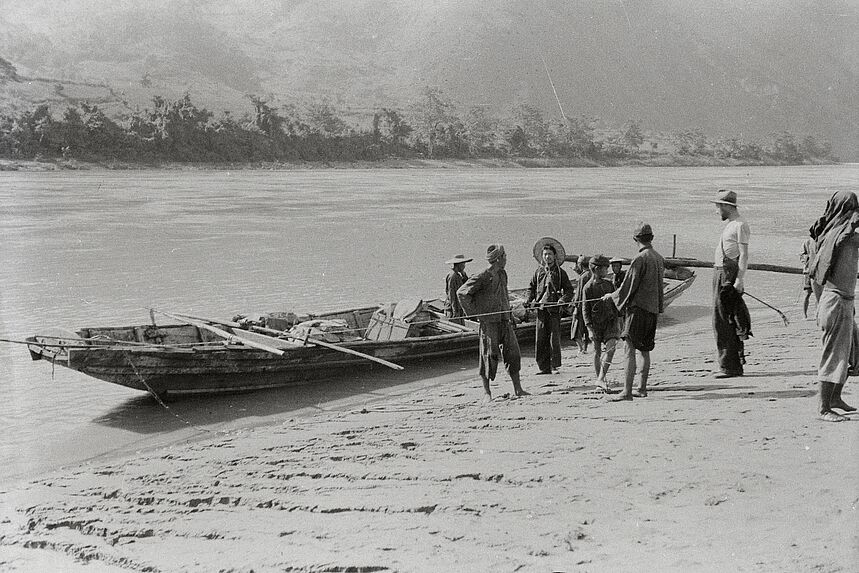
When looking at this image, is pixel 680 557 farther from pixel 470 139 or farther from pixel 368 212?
pixel 470 139

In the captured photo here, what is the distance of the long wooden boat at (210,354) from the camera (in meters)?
9.45

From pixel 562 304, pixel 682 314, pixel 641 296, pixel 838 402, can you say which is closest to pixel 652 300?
pixel 641 296

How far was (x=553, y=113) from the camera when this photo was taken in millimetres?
163125

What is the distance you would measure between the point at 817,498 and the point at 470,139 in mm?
88779

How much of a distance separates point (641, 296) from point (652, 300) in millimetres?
108

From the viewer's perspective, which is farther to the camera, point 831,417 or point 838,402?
point 838,402

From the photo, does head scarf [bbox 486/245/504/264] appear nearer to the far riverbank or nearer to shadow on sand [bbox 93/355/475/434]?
shadow on sand [bbox 93/355/475/434]

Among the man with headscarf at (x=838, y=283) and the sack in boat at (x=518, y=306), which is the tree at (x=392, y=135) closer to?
the sack in boat at (x=518, y=306)

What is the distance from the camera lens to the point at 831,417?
6066mm

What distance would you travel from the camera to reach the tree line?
221 feet

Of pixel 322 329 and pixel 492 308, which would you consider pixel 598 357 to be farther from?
pixel 322 329

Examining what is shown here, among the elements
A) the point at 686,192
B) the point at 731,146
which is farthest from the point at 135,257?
the point at 731,146

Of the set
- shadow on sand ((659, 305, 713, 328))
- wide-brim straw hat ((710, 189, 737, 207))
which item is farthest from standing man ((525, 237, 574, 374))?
shadow on sand ((659, 305, 713, 328))

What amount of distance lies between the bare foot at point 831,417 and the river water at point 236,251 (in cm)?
601
